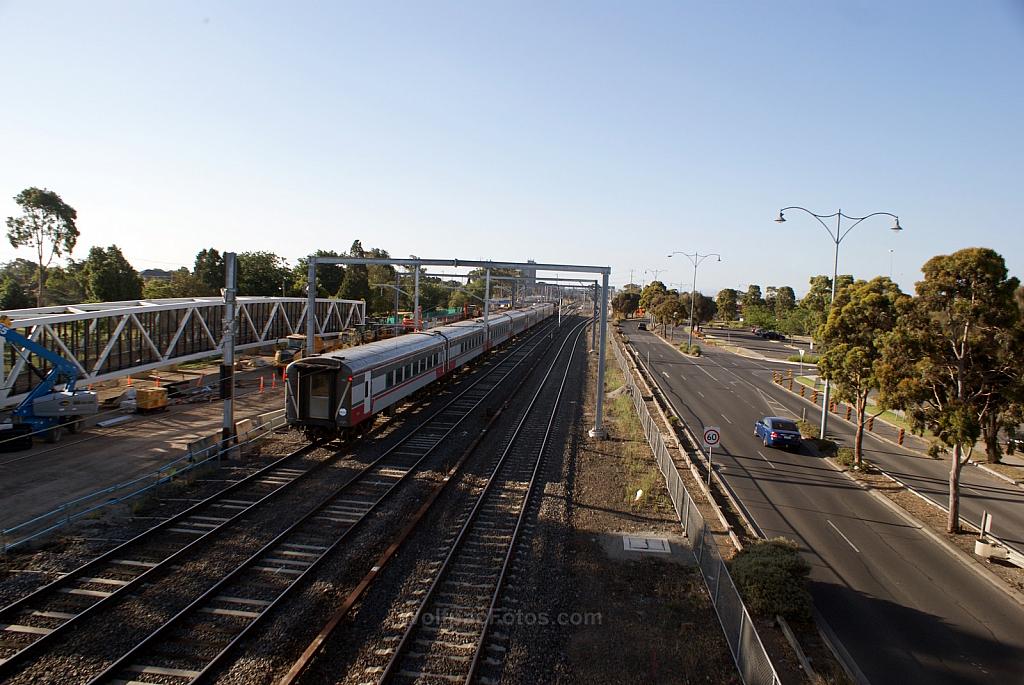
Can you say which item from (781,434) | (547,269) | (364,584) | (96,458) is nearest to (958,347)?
(781,434)

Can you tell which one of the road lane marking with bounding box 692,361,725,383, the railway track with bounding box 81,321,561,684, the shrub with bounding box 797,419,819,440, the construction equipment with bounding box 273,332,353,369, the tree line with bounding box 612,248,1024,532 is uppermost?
the tree line with bounding box 612,248,1024,532

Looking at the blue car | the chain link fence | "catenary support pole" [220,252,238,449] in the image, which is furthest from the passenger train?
the blue car

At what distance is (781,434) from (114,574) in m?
23.2

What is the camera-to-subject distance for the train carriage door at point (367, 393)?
68.6 ft

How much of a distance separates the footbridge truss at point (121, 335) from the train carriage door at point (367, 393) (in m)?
13.2

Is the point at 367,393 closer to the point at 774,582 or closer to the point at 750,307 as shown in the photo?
the point at 774,582

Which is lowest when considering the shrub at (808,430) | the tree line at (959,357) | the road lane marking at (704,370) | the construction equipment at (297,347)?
the shrub at (808,430)

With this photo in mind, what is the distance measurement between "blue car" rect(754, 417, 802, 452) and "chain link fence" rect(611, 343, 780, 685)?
9.10 meters

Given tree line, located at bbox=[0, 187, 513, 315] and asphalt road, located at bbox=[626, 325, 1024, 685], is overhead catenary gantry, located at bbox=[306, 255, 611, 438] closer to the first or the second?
asphalt road, located at bbox=[626, 325, 1024, 685]

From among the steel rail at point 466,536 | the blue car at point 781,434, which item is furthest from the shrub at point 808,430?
the steel rail at point 466,536

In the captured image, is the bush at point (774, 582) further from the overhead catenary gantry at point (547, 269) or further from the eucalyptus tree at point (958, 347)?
the overhead catenary gantry at point (547, 269)

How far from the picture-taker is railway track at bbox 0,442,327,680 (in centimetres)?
937

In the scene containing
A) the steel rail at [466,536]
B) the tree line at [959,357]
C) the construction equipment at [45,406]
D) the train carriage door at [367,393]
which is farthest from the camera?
the train carriage door at [367,393]

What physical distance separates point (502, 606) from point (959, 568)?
11.5m
